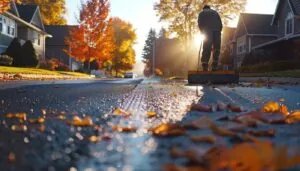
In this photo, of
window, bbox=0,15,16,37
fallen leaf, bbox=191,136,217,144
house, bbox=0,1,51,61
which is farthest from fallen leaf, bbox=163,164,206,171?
window, bbox=0,15,16,37

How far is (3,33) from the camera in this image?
32688 mm

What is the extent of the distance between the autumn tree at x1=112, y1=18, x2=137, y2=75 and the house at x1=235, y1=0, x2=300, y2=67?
3019 centimetres

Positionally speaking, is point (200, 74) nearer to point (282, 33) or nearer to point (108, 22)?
point (282, 33)

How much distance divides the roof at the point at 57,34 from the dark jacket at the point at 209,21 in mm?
51136

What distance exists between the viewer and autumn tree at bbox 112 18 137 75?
7519 cm

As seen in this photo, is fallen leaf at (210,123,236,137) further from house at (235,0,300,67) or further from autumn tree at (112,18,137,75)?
autumn tree at (112,18,137,75)

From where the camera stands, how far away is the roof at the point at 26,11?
41.9 meters

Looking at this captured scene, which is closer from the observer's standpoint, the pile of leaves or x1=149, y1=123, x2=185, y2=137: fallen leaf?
the pile of leaves

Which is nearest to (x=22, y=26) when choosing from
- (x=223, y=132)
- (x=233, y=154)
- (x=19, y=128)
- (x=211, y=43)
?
(x=211, y=43)

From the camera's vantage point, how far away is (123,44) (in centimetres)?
7494

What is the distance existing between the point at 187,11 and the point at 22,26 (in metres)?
17.7

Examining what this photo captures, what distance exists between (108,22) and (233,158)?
141 ft

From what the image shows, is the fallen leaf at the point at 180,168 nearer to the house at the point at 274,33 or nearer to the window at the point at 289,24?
the house at the point at 274,33

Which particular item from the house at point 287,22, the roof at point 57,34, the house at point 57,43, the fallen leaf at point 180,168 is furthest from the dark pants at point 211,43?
the roof at point 57,34
